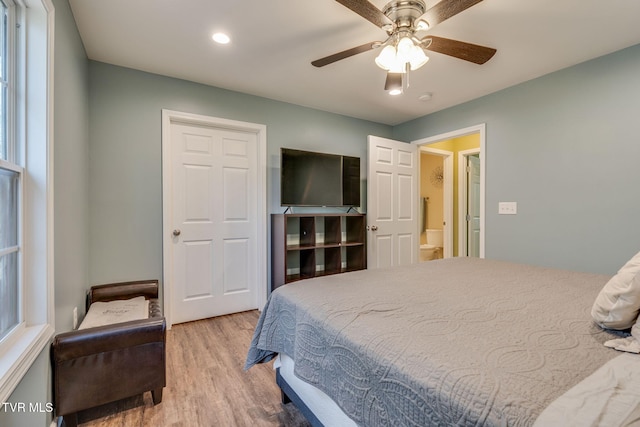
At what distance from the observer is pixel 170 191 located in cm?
277

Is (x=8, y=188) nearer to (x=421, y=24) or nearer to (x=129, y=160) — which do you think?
(x=129, y=160)

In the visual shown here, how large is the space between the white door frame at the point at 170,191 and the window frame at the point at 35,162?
4.38 ft

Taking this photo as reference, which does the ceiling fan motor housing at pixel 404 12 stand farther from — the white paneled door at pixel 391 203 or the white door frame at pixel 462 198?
the white door frame at pixel 462 198

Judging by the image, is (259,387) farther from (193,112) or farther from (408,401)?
(193,112)

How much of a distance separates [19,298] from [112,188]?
4.80ft

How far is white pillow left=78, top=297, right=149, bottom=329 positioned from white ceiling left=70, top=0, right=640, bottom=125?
6.51 ft

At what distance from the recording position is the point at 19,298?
50.0 inches

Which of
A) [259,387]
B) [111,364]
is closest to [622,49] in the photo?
[259,387]

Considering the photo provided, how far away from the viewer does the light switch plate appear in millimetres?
2950

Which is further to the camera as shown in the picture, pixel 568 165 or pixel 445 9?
pixel 568 165

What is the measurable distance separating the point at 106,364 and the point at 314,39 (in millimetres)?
2437

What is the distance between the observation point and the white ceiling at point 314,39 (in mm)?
1819

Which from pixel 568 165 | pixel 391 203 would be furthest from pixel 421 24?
pixel 391 203

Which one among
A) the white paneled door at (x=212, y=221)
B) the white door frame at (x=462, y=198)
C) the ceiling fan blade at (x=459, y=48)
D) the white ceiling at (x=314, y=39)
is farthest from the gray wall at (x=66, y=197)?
the white door frame at (x=462, y=198)
